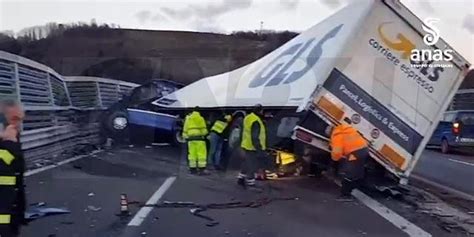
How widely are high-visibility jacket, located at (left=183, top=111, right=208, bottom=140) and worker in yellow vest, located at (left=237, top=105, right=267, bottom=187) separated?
4.58 ft

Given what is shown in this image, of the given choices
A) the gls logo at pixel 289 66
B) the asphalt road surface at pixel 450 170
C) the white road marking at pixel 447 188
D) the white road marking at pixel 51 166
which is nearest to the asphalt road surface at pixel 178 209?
the white road marking at pixel 51 166

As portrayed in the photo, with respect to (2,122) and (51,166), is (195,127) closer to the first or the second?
(51,166)

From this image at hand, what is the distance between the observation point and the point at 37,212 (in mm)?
9031

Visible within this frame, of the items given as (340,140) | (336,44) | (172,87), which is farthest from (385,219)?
(172,87)

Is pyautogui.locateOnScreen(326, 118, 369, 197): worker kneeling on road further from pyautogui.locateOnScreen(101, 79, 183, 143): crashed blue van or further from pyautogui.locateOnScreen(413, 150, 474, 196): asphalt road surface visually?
pyautogui.locateOnScreen(101, 79, 183, 143): crashed blue van

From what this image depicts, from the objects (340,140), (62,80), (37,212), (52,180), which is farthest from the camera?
(62,80)

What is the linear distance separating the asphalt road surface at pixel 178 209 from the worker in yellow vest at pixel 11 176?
7.90ft

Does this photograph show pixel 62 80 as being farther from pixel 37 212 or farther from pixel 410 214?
pixel 410 214

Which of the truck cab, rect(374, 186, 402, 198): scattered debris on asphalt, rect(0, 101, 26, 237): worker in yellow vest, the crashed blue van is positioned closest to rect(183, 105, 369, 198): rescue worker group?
rect(374, 186, 402, 198): scattered debris on asphalt

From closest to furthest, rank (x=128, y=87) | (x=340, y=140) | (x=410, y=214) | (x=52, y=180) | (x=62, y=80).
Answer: (x=410, y=214) → (x=340, y=140) → (x=52, y=180) → (x=62, y=80) → (x=128, y=87)

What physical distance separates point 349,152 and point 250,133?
1.98 metres

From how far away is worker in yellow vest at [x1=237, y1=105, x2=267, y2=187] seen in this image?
12266 millimetres

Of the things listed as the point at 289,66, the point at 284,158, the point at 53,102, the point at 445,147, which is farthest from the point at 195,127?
the point at 445,147

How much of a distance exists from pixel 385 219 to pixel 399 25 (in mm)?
3095
